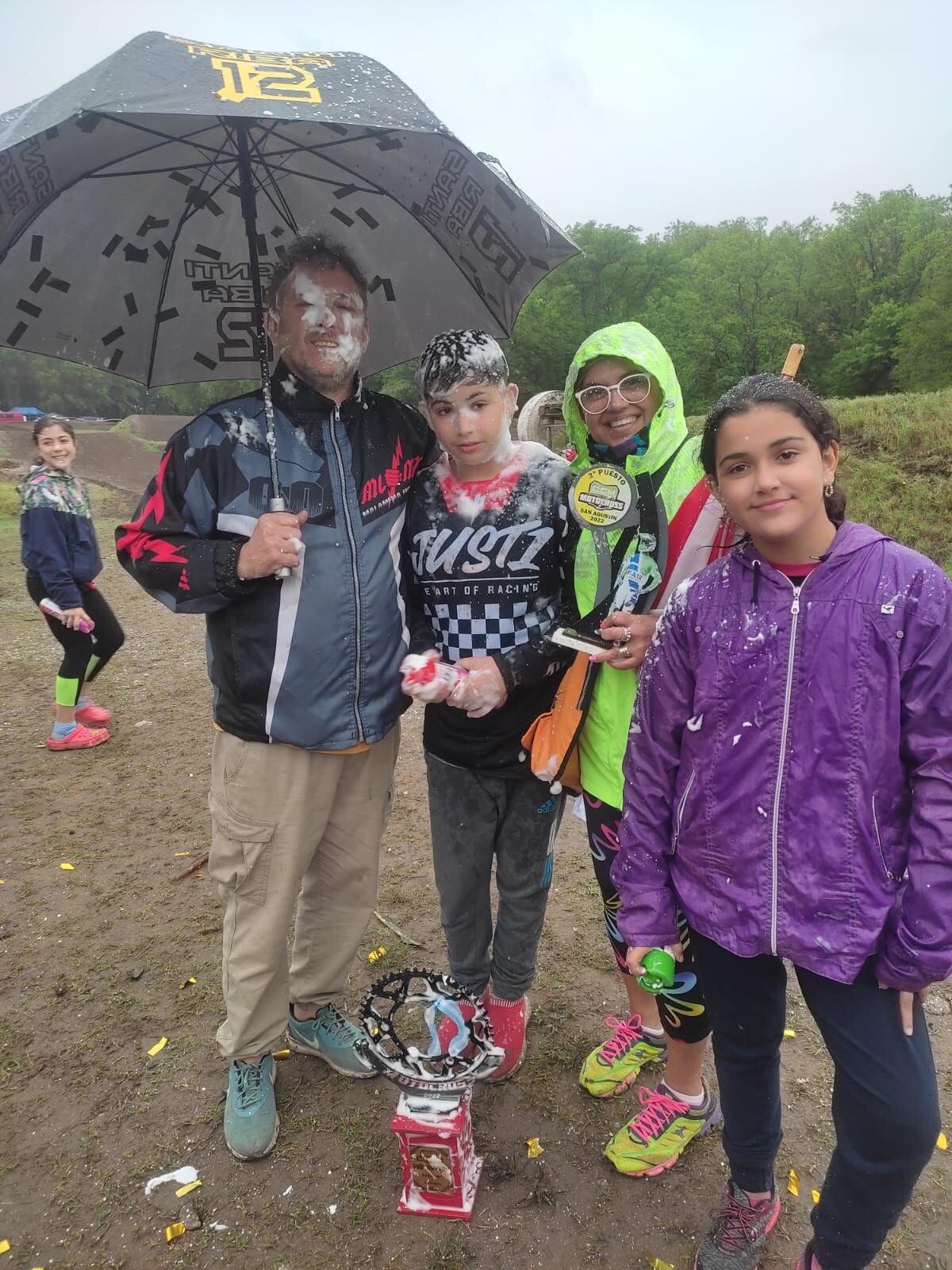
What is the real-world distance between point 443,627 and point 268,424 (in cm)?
79

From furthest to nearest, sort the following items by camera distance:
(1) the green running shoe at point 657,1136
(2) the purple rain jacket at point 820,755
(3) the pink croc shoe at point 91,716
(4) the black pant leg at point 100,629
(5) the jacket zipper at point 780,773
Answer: (3) the pink croc shoe at point 91,716, (4) the black pant leg at point 100,629, (1) the green running shoe at point 657,1136, (5) the jacket zipper at point 780,773, (2) the purple rain jacket at point 820,755

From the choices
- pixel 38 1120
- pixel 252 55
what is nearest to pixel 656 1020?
pixel 38 1120

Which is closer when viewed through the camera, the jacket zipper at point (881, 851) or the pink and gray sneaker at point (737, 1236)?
the jacket zipper at point (881, 851)

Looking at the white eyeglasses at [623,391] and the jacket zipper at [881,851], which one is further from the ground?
the white eyeglasses at [623,391]

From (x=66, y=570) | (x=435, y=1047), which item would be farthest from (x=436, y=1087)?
(x=66, y=570)

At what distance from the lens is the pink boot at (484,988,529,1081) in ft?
8.58

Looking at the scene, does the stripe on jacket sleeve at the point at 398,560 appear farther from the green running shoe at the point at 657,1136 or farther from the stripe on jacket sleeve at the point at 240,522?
the green running shoe at the point at 657,1136

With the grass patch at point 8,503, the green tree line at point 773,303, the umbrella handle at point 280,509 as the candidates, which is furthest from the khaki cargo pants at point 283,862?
the green tree line at point 773,303

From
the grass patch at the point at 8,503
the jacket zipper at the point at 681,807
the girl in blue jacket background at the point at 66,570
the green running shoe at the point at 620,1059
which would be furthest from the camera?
the grass patch at the point at 8,503

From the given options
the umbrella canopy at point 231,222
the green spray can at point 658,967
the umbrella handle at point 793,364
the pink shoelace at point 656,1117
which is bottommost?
the pink shoelace at point 656,1117

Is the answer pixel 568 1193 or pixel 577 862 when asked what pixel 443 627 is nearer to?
pixel 568 1193

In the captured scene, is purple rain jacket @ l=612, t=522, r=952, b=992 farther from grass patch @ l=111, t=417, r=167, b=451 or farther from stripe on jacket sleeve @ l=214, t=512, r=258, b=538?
grass patch @ l=111, t=417, r=167, b=451

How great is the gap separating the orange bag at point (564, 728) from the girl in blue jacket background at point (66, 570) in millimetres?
4221

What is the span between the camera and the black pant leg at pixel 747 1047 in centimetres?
175
